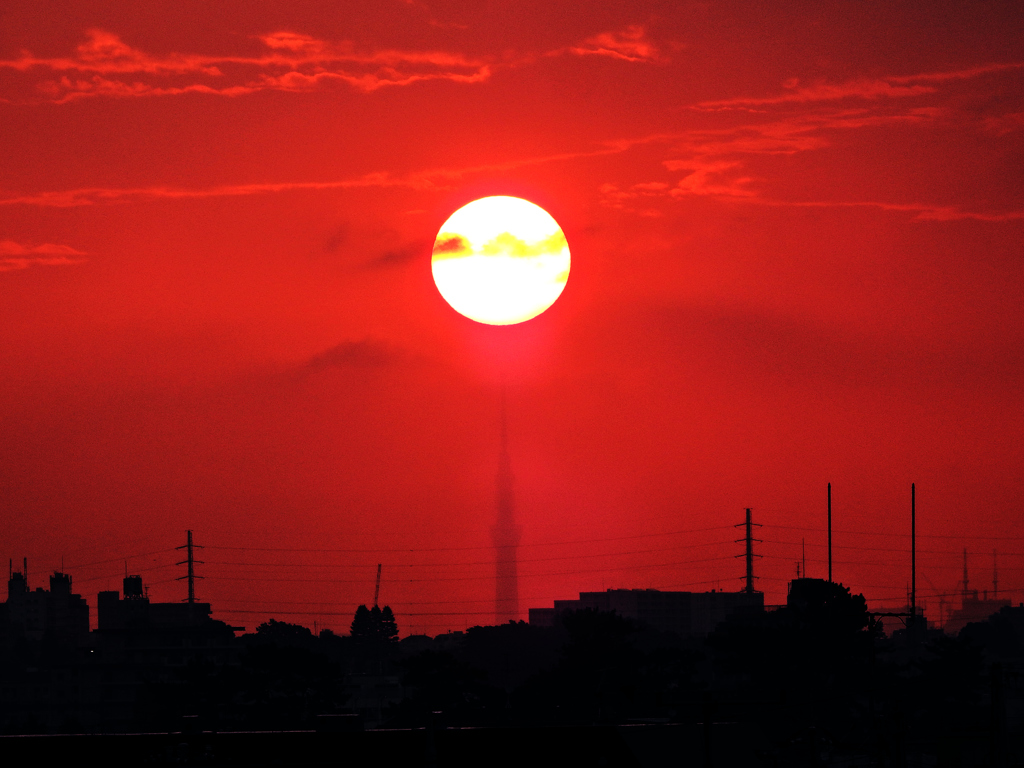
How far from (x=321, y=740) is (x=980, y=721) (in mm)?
117092

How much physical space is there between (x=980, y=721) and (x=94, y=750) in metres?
126

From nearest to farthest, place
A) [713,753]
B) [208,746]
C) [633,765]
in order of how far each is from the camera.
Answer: [208,746]
[633,765]
[713,753]

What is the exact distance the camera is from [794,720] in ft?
512

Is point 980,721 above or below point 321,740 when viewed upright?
below

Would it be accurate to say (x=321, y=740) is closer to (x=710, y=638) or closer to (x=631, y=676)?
(x=631, y=676)

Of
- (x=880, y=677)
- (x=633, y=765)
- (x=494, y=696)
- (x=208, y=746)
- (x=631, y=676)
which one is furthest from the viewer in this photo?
(x=880, y=677)

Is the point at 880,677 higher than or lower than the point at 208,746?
lower

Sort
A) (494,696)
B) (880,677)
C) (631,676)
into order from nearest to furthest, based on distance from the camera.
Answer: (494,696) → (631,676) → (880,677)

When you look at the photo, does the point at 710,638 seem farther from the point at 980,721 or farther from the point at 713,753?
the point at 713,753

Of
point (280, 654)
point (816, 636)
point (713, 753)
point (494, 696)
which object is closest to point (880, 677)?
point (816, 636)

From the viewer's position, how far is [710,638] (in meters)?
189

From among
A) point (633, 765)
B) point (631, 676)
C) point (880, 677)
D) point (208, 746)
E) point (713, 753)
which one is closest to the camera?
point (208, 746)

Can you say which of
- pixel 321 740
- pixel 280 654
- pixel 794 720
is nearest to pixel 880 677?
pixel 794 720

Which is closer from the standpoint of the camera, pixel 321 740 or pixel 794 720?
pixel 321 740
